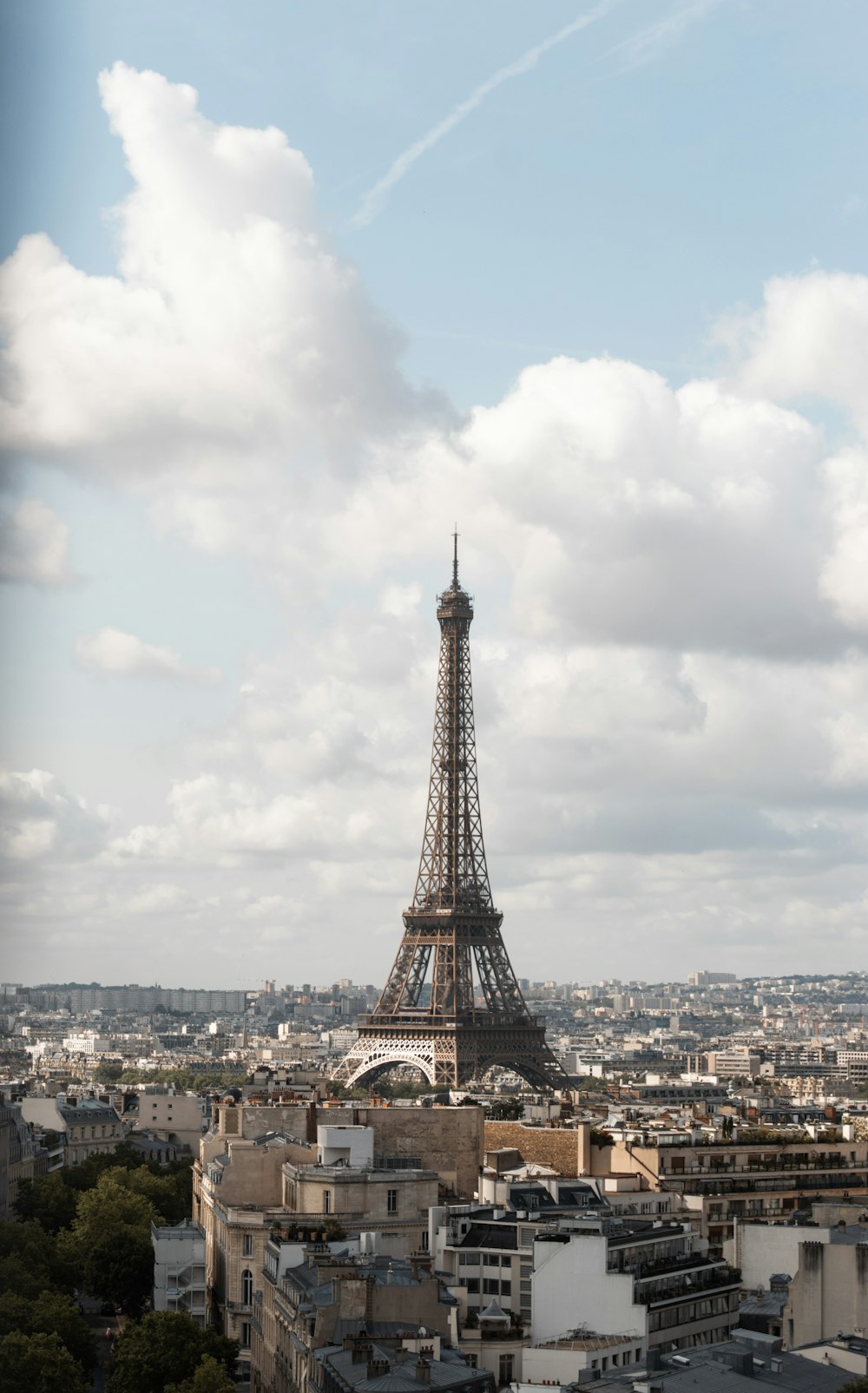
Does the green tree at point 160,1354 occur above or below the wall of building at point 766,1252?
below

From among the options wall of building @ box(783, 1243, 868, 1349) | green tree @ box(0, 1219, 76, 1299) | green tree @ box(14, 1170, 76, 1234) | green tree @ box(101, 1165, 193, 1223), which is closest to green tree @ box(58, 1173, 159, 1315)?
green tree @ box(0, 1219, 76, 1299)

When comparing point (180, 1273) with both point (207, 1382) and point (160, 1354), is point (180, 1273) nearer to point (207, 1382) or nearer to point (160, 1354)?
point (160, 1354)

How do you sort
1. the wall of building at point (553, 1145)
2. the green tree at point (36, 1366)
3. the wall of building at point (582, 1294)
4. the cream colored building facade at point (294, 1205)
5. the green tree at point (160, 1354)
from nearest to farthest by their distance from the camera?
1. the wall of building at point (582, 1294)
2. the green tree at point (36, 1366)
3. the green tree at point (160, 1354)
4. the cream colored building facade at point (294, 1205)
5. the wall of building at point (553, 1145)

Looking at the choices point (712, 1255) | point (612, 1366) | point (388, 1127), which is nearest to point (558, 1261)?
point (612, 1366)

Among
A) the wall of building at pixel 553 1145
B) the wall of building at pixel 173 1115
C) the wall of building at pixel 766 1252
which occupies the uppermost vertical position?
the wall of building at pixel 173 1115

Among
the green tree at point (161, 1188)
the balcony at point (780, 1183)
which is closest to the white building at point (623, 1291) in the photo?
the balcony at point (780, 1183)

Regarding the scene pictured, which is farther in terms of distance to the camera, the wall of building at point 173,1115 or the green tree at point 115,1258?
the wall of building at point 173,1115

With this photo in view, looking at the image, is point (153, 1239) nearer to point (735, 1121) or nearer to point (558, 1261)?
point (558, 1261)

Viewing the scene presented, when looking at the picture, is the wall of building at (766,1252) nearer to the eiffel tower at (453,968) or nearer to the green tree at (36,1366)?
the green tree at (36,1366)

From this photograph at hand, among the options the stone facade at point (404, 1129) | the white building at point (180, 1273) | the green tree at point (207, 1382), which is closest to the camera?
the green tree at point (207, 1382)

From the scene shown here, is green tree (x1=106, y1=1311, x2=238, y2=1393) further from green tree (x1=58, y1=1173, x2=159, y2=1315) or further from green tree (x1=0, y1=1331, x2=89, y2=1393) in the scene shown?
green tree (x1=58, y1=1173, x2=159, y2=1315)
